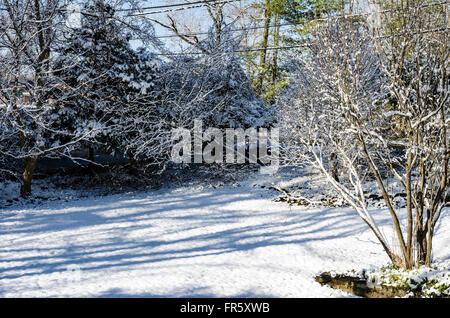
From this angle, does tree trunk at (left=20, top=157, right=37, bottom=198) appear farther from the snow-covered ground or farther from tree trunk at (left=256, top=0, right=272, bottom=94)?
tree trunk at (left=256, top=0, right=272, bottom=94)

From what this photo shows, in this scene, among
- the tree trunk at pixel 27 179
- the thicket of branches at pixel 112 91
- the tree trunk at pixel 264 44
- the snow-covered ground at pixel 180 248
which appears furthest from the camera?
the tree trunk at pixel 264 44

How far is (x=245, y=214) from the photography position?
10.1m

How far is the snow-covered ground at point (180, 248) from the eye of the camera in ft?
17.8

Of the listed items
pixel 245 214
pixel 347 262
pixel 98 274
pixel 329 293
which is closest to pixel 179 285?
pixel 98 274

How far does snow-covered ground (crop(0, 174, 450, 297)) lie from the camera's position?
541 centimetres

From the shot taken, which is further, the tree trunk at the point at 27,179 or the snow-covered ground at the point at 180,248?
the tree trunk at the point at 27,179

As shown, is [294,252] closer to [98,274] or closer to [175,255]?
[175,255]

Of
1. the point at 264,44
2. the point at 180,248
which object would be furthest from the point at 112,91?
the point at 264,44

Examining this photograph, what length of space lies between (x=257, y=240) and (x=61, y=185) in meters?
8.53

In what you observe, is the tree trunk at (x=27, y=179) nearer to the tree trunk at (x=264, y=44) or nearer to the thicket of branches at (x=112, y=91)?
the thicket of branches at (x=112, y=91)

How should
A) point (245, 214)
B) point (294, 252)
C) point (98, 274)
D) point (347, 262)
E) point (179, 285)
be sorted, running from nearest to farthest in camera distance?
point (179, 285) → point (98, 274) → point (347, 262) → point (294, 252) → point (245, 214)

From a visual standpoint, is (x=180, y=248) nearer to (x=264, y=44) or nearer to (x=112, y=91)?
(x=112, y=91)

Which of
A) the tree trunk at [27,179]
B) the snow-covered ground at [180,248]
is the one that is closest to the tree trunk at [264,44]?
the snow-covered ground at [180,248]

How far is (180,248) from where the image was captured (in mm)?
7277
